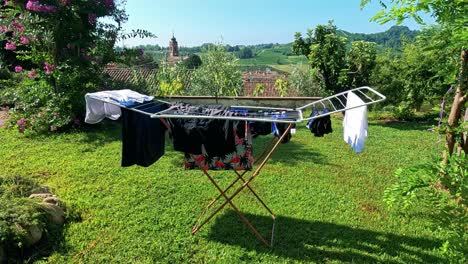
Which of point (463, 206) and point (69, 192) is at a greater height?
point (463, 206)

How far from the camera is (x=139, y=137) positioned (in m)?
2.83

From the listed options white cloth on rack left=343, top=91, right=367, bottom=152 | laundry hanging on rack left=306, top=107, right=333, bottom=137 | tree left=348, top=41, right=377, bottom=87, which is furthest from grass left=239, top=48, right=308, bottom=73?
white cloth on rack left=343, top=91, right=367, bottom=152

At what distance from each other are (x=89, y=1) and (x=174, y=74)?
3625mm

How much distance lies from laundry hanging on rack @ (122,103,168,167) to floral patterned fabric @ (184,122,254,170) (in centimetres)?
35

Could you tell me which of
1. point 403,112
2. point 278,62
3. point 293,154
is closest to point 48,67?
point 293,154

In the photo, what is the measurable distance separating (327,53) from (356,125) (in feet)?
19.8

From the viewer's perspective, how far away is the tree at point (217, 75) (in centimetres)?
920

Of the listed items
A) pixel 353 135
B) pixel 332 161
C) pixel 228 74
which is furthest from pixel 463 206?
pixel 228 74

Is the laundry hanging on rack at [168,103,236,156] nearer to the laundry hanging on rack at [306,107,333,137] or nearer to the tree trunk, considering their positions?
the laundry hanging on rack at [306,107,333,137]

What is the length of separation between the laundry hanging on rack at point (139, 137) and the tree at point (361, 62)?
6.58 meters

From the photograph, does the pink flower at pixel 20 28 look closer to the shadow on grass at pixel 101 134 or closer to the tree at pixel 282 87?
the shadow on grass at pixel 101 134

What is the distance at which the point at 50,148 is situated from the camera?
17.9 feet

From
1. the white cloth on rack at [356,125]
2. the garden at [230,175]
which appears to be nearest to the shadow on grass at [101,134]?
the garden at [230,175]

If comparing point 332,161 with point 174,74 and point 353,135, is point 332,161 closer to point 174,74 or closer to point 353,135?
point 353,135
